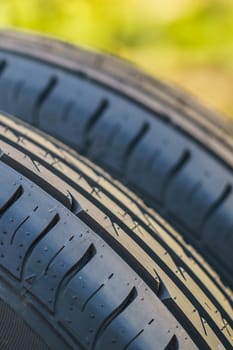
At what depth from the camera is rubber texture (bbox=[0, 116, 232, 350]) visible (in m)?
2.38

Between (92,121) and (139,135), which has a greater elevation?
(92,121)

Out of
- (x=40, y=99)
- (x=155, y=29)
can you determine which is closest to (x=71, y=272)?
(x=40, y=99)

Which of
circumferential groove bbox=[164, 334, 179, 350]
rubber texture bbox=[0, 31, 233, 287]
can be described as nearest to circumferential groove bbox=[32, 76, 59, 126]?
rubber texture bbox=[0, 31, 233, 287]

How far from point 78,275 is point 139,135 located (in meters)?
1.30

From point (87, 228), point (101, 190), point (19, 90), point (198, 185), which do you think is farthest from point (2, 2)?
point (87, 228)

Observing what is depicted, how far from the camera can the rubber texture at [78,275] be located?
238 centimetres

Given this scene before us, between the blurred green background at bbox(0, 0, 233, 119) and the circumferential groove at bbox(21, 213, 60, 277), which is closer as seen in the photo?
the circumferential groove at bbox(21, 213, 60, 277)

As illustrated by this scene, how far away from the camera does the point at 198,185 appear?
3551 millimetres

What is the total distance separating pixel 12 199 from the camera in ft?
8.05

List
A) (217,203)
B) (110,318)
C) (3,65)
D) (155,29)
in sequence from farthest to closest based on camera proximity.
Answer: (155,29) → (3,65) → (217,203) → (110,318)

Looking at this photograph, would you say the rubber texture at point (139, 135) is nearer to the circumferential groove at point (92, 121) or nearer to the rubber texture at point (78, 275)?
the circumferential groove at point (92, 121)

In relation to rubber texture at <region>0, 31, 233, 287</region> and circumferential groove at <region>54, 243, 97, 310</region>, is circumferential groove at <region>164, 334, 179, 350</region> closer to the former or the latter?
circumferential groove at <region>54, 243, 97, 310</region>

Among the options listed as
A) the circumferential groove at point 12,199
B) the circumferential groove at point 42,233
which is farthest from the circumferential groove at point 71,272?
the circumferential groove at point 12,199

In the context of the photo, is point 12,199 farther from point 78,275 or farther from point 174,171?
point 174,171
